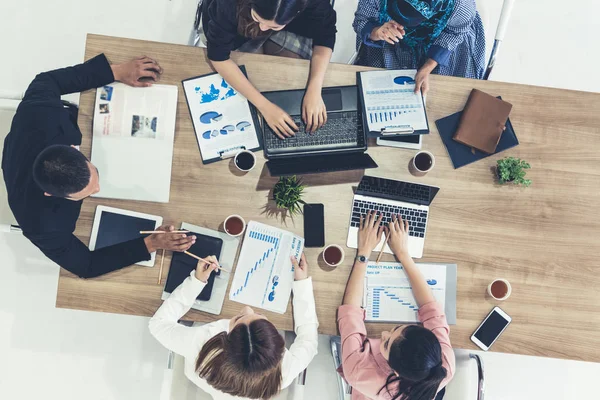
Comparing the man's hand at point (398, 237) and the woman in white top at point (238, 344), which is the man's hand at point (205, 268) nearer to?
the woman in white top at point (238, 344)

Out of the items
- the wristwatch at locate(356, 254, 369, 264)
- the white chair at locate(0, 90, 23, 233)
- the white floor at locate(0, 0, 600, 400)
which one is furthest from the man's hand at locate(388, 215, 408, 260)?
the white chair at locate(0, 90, 23, 233)

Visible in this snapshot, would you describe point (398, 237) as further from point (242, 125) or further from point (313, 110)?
point (242, 125)

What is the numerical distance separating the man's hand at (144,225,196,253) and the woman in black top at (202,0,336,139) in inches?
20.1

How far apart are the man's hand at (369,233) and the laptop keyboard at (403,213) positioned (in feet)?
0.08

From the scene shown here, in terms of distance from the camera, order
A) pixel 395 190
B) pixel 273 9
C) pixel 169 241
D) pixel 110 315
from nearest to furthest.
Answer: pixel 273 9 < pixel 169 241 < pixel 395 190 < pixel 110 315

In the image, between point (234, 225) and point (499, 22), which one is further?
point (499, 22)

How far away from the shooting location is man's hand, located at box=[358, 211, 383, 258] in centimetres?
172

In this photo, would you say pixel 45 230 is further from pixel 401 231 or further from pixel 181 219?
pixel 401 231

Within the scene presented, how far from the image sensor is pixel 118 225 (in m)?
1.71

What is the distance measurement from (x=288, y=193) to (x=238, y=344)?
55 centimetres

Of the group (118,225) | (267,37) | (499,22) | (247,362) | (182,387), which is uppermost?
(499,22)

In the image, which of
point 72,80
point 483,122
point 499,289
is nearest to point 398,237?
point 499,289

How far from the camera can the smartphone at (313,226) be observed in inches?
67.9

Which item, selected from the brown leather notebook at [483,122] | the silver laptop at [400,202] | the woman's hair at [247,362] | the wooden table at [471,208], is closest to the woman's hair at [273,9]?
the wooden table at [471,208]
